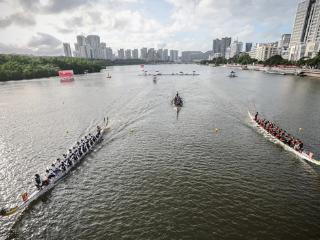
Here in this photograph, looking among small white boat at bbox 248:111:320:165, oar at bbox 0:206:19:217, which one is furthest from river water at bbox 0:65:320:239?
small white boat at bbox 248:111:320:165

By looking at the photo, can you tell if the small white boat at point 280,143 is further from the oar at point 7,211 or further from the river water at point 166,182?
the oar at point 7,211

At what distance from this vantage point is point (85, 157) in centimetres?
3728

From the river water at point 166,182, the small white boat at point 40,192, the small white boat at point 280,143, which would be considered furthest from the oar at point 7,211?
the small white boat at point 280,143

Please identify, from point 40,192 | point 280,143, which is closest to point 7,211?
point 40,192

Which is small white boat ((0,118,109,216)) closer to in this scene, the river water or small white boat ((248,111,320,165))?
the river water

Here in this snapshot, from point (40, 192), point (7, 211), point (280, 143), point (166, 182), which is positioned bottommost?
point (166, 182)

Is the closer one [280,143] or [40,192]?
[40,192]

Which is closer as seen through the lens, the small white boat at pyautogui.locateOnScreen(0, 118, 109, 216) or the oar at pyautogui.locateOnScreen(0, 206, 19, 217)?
the oar at pyautogui.locateOnScreen(0, 206, 19, 217)

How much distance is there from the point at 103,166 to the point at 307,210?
27982 millimetres

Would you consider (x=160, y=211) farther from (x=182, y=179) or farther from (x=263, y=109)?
(x=263, y=109)

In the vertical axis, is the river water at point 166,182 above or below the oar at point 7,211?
below

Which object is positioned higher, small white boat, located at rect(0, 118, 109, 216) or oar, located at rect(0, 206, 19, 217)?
oar, located at rect(0, 206, 19, 217)

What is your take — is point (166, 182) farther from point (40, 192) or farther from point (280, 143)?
point (280, 143)

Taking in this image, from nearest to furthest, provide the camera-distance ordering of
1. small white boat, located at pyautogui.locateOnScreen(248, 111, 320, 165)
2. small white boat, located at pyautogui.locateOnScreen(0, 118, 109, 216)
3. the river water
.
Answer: the river water < small white boat, located at pyautogui.locateOnScreen(0, 118, 109, 216) < small white boat, located at pyautogui.locateOnScreen(248, 111, 320, 165)
